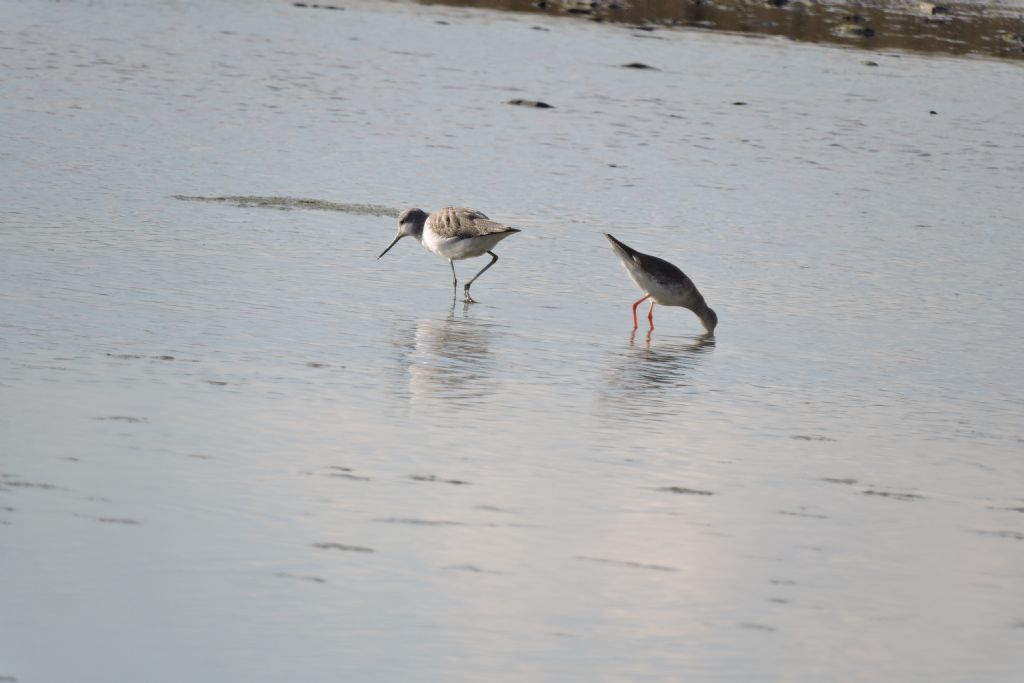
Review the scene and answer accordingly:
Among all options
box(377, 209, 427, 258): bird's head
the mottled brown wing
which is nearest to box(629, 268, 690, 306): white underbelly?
the mottled brown wing

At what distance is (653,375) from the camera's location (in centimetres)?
1079

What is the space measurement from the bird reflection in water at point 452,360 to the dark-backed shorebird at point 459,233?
2.66 feet

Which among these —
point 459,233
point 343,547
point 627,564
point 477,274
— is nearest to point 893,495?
point 627,564

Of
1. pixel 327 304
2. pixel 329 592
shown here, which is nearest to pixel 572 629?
pixel 329 592

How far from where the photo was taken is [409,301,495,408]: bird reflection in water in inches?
380

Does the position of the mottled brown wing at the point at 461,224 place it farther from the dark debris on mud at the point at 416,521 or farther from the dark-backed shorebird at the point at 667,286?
the dark debris on mud at the point at 416,521

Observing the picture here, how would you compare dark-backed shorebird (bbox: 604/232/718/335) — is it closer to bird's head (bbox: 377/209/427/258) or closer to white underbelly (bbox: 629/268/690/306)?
white underbelly (bbox: 629/268/690/306)

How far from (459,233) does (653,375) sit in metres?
2.90

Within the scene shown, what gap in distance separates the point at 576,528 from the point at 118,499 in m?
1.94

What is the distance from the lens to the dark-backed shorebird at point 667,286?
1240cm

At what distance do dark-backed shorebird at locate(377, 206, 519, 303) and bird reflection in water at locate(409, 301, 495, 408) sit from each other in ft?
2.66

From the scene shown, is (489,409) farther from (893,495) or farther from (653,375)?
(893,495)

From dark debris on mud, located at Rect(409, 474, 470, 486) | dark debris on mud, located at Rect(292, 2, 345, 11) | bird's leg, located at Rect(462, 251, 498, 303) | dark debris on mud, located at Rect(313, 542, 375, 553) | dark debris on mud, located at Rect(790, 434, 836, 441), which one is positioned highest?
dark debris on mud, located at Rect(292, 2, 345, 11)

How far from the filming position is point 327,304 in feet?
38.9
